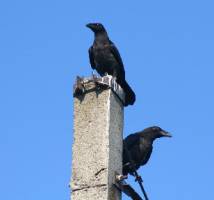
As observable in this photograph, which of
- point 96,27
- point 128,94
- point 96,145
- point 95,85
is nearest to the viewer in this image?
point 96,145

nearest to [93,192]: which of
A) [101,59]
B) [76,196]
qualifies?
[76,196]

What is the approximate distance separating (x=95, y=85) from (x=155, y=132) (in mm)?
2516

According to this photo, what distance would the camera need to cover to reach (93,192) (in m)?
6.14

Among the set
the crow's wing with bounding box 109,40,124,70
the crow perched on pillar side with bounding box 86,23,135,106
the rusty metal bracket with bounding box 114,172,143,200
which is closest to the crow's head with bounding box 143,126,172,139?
the crow perched on pillar side with bounding box 86,23,135,106

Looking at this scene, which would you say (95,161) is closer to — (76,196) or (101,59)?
(76,196)

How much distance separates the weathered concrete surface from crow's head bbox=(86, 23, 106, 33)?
4.00 m

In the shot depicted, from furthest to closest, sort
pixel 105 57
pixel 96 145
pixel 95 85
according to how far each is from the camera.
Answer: pixel 105 57 → pixel 95 85 → pixel 96 145

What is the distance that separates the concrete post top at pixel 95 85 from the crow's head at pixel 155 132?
7.30ft

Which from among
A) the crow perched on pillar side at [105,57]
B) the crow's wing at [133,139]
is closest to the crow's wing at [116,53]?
the crow perched on pillar side at [105,57]

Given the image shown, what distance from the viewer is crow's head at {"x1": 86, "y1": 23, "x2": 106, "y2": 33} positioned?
10719mm

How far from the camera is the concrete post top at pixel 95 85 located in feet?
22.0

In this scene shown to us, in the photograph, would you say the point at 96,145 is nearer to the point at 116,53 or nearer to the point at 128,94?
the point at 128,94

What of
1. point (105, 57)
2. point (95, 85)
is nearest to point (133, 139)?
point (105, 57)

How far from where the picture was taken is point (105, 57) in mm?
10031
